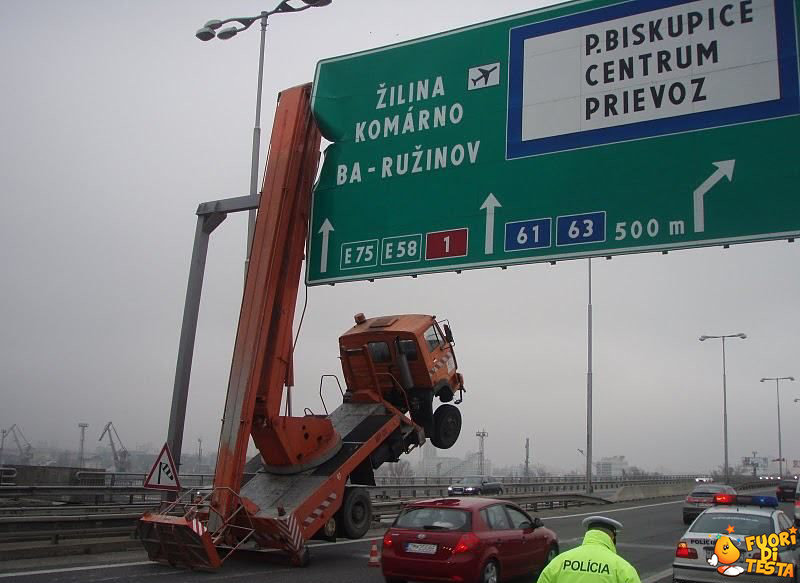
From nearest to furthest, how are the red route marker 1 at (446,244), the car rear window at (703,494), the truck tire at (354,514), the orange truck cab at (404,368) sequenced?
the red route marker 1 at (446,244)
the truck tire at (354,514)
the orange truck cab at (404,368)
the car rear window at (703,494)

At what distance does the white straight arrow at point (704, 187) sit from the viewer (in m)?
9.99

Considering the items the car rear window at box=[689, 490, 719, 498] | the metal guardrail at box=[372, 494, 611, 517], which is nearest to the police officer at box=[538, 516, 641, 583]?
the metal guardrail at box=[372, 494, 611, 517]

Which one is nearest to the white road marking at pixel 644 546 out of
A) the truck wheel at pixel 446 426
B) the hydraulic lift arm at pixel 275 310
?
the truck wheel at pixel 446 426

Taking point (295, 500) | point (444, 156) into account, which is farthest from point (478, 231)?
point (295, 500)

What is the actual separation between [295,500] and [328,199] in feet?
17.2

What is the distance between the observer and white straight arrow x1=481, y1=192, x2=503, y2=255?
11455mm

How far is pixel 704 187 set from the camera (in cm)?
1009

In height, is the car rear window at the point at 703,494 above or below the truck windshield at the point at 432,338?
below

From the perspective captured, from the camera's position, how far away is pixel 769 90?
32.8ft

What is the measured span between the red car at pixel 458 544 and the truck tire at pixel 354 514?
3209mm

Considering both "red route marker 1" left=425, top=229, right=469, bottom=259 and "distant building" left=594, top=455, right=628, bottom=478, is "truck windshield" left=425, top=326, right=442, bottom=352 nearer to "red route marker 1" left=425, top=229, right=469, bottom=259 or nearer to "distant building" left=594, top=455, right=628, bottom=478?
"red route marker 1" left=425, top=229, right=469, bottom=259

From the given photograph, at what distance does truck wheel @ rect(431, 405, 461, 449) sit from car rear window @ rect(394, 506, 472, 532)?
19.1ft

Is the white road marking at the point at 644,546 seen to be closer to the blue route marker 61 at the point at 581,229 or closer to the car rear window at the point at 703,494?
the car rear window at the point at 703,494

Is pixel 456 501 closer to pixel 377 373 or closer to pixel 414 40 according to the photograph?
pixel 377 373
